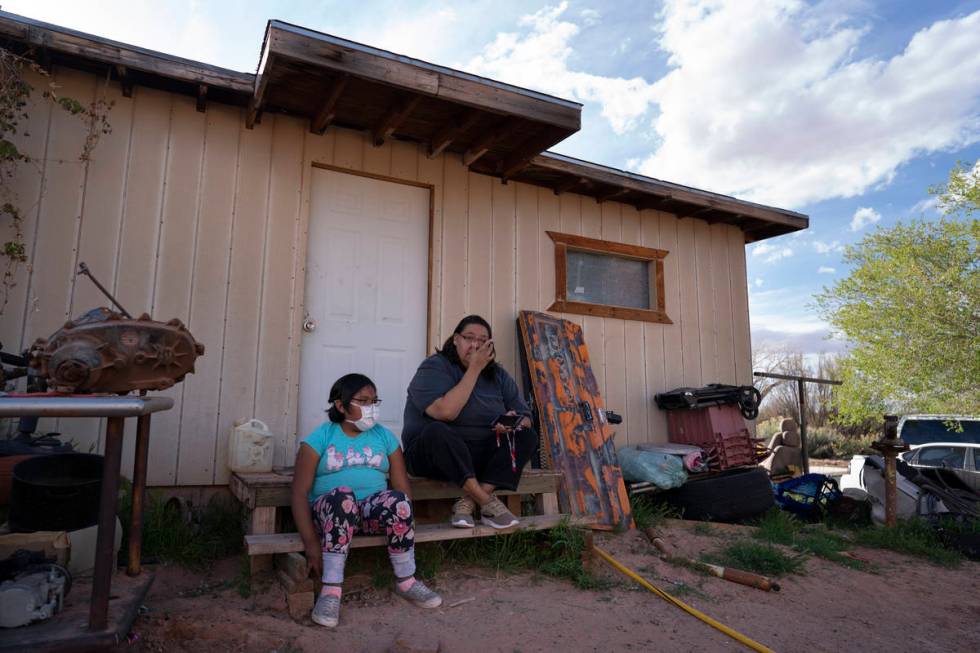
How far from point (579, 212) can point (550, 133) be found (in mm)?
1448

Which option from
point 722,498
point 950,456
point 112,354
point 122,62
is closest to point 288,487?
point 112,354

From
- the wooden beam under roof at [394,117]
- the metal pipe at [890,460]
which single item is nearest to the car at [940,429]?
the metal pipe at [890,460]

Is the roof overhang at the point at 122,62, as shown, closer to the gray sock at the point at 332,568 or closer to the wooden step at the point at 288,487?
the wooden step at the point at 288,487

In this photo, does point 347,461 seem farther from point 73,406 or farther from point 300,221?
point 300,221

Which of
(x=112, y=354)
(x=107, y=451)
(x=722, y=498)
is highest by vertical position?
(x=112, y=354)

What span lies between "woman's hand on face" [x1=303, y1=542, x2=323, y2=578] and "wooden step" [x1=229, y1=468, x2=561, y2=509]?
0.49 meters

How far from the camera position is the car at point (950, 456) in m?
7.28

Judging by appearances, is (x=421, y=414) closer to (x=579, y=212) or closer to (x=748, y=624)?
(x=748, y=624)

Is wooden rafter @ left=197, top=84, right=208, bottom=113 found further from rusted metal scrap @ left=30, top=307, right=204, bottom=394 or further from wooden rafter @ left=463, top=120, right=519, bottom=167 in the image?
rusted metal scrap @ left=30, top=307, right=204, bottom=394

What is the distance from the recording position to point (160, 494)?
13.6 ft

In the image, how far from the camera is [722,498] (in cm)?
538

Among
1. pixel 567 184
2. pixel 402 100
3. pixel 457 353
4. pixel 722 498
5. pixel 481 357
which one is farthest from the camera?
pixel 567 184

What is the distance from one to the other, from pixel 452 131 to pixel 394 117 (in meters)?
0.49

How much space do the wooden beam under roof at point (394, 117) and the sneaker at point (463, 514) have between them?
8.84ft
